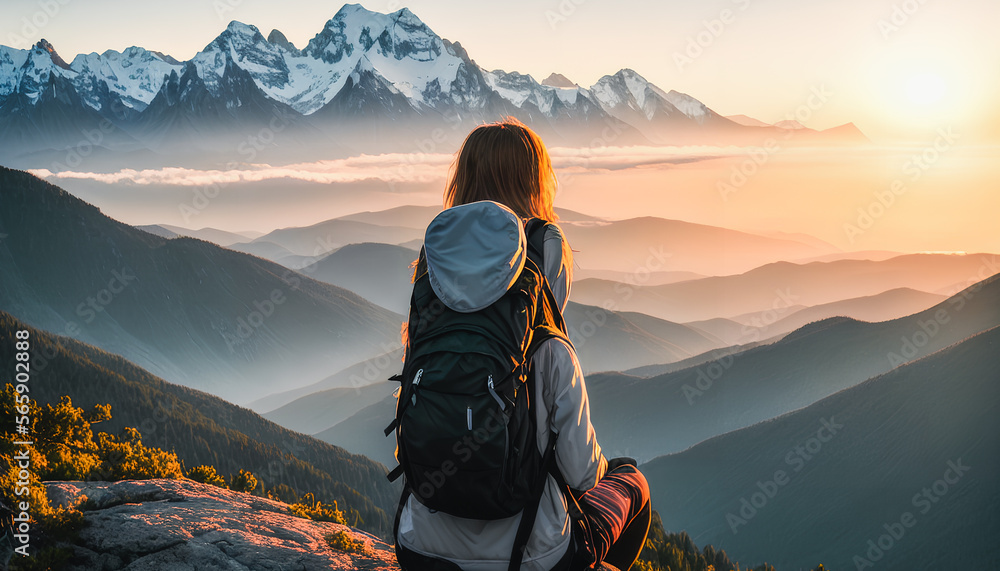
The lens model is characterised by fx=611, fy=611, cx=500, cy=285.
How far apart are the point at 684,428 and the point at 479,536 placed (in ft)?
388

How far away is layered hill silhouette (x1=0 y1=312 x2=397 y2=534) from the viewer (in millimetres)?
62281

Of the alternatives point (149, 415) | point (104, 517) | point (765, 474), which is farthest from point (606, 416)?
point (104, 517)

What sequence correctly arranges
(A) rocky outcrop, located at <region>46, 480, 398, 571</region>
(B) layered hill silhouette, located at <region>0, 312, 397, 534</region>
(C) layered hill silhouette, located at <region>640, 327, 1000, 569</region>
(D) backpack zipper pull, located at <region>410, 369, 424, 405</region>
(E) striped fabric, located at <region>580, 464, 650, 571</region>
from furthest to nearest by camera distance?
(B) layered hill silhouette, located at <region>0, 312, 397, 534</region>, (C) layered hill silhouette, located at <region>640, 327, 1000, 569</region>, (A) rocky outcrop, located at <region>46, 480, 398, 571</region>, (E) striped fabric, located at <region>580, 464, 650, 571</region>, (D) backpack zipper pull, located at <region>410, 369, 424, 405</region>

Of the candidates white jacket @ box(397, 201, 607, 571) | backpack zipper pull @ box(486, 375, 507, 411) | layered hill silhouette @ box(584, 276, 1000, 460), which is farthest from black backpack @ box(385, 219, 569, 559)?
layered hill silhouette @ box(584, 276, 1000, 460)


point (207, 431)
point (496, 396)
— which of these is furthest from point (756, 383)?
point (496, 396)

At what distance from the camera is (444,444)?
3752mm

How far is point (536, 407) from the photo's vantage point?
402 cm

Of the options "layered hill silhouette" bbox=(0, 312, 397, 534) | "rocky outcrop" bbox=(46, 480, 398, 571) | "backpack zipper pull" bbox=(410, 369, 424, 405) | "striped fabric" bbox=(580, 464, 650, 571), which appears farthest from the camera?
"layered hill silhouette" bbox=(0, 312, 397, 534)

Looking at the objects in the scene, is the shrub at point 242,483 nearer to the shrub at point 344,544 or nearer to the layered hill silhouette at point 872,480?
the shrub at point 344,544

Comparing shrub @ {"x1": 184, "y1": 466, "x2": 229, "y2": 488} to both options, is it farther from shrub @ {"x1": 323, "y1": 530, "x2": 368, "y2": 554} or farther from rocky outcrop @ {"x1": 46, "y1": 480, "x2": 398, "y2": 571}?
shrub @ {"x1": 323, "y1": 530, "x2": 368, "y2": 554}

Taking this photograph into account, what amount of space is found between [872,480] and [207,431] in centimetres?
6764

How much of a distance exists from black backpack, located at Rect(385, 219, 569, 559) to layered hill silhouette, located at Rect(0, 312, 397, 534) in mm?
49018

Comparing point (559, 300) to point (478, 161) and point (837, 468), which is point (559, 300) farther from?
point (837, 468)

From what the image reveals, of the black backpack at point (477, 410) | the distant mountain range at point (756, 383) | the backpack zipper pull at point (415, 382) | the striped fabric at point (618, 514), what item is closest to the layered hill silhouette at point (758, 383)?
the distant mountain range at point (756, 383)
